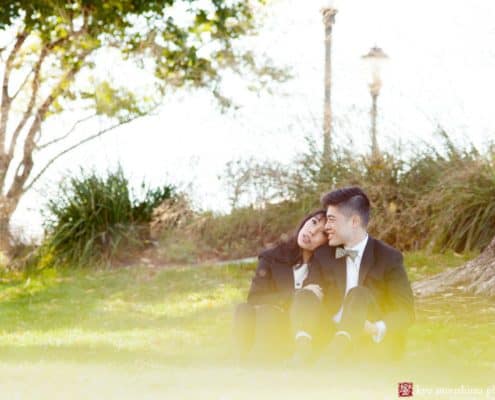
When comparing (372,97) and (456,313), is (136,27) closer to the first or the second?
(372,97)

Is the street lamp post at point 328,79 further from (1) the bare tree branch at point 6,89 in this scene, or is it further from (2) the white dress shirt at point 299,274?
(2) the white dress shirt at point 299,274

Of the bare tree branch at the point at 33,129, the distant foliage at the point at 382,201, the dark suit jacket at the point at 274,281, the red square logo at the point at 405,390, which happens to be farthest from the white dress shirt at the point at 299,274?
the bare tree branch at the point at 33,129

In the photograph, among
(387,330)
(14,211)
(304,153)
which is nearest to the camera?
(387,330)

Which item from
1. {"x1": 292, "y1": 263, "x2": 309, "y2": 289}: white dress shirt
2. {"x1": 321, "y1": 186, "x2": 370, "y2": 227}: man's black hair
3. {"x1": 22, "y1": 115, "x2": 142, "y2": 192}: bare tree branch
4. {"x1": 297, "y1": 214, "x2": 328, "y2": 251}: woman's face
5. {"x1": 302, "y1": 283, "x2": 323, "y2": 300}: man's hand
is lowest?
{"x1": 302, "y1": 283, "x2": 323, "y2": 300}: man's hand

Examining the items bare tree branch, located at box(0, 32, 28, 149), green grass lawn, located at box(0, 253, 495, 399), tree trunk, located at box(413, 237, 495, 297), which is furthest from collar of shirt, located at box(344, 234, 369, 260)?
bare tree branch, located at box(0, 32, 28, 149)

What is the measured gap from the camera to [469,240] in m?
8.82

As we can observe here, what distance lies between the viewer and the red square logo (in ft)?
11.3

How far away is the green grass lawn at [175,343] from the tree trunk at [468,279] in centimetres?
20

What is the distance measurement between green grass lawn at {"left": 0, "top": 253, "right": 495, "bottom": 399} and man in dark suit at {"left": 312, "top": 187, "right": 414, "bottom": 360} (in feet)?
0.56

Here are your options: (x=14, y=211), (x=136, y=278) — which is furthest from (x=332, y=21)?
(x=14, y=211)

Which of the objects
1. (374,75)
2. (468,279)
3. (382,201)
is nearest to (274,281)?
(468,279)

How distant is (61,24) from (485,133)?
21.1ft

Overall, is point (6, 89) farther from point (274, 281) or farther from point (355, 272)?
point (355, 272)

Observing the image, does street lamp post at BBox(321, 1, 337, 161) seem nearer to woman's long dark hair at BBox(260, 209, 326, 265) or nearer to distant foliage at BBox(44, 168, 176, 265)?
distant foliage at BBox(44, 168, 176, 265)
